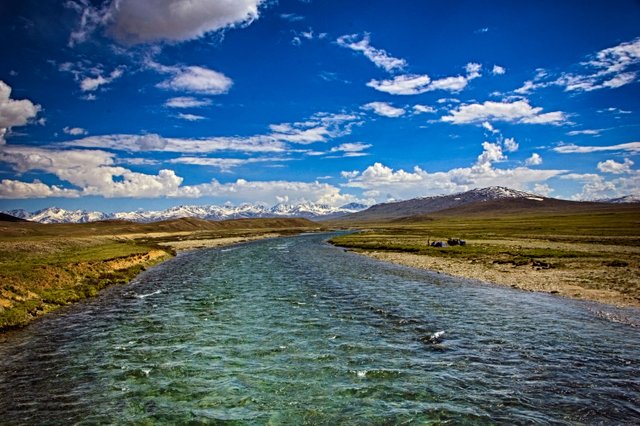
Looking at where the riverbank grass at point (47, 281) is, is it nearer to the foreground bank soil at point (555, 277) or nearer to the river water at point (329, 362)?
the river water at point (329, 362)

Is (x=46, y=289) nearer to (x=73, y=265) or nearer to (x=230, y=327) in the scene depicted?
(x=73, y=265)

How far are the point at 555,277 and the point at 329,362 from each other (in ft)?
115

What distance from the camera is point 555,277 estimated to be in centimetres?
4341

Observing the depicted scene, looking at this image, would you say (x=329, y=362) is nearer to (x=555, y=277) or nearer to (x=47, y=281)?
(x=47, y=281)

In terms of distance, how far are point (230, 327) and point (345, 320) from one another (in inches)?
327

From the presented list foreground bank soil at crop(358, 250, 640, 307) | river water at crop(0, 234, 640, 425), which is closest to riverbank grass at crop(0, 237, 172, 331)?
river water at crop(0, 234, 640, 425)

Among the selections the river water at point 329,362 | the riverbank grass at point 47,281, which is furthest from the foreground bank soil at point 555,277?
the riverbank grass at point 47,281

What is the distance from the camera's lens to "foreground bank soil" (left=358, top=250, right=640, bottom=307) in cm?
3394

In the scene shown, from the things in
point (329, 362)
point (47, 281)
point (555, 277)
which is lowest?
point (329, 362)

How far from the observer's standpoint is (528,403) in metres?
15.2

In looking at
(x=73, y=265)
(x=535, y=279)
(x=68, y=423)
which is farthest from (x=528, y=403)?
(x=73, y=265)

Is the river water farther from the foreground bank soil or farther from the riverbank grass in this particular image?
the foreground bank soil

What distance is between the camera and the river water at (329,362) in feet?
49.0

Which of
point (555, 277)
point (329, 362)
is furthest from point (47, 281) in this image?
point (555, 277)
